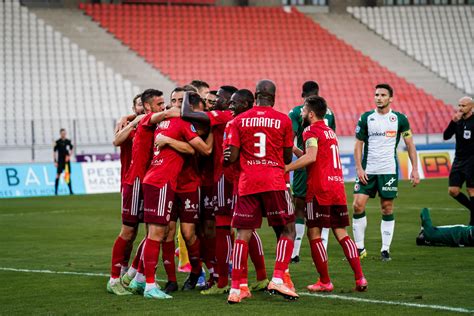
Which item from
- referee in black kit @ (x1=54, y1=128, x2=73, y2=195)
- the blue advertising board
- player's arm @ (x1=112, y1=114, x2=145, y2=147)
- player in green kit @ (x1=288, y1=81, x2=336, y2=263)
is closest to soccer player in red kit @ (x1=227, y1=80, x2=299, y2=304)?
player's arm @ (x1=112, y1=114, x2=145, y2=147)

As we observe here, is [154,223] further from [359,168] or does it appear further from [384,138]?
[384,138]

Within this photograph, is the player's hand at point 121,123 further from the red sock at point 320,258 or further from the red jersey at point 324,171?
the red sock at point 320,258

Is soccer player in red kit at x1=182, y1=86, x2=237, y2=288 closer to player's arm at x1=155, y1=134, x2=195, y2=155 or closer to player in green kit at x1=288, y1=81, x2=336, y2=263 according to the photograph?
player's arm at x1=155, y1=134, x2=195, y2=155

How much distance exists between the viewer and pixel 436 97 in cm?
4472

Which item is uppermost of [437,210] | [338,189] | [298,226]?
[338,189]

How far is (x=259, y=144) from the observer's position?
968cm

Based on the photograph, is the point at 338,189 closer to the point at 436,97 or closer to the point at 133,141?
the point at 133,141

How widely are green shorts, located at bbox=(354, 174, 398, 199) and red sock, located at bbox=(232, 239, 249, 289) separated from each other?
4.26 meters

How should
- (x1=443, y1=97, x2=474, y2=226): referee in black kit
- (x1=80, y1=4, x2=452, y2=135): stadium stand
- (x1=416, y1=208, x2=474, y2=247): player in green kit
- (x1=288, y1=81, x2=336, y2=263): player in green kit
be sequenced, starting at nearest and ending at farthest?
(x1=288, y1=81, x2=336, y2=263): player in green kit
(x1=416, y1=208, x2=474, y2=247): player in green kit
(x1=443, y1=97, x2=474, y2=226): referee in black kit
(x1=80, y1=4, x2=452, y2=135): stadium stand

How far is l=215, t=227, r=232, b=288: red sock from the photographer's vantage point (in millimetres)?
10250

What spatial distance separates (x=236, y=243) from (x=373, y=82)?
35290 millimetres

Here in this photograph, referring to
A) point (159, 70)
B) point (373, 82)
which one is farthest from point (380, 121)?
point (373, 82)

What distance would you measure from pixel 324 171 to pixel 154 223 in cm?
195

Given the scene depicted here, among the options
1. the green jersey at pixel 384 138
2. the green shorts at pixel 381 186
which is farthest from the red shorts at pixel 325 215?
the green jersey at pixel 384 138
